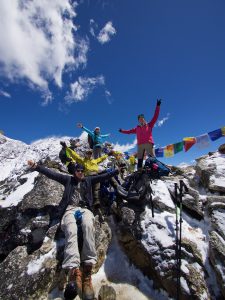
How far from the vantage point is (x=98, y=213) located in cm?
796

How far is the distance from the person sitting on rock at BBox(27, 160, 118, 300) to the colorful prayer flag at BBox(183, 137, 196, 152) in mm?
9922

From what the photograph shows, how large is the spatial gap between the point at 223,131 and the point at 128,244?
11.2 meters

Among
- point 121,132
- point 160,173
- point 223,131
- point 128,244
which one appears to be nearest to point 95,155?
point 121,132

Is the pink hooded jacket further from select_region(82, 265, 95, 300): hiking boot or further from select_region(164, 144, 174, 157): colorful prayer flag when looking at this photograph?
select_region(82, 265, 95, 300): hiking boot

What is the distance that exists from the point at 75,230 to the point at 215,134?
1287 cm

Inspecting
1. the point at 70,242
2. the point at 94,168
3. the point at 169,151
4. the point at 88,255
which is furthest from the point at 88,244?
the point at 169,151

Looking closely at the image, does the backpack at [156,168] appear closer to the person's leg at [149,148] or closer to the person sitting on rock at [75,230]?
the person's leg at [149,148]

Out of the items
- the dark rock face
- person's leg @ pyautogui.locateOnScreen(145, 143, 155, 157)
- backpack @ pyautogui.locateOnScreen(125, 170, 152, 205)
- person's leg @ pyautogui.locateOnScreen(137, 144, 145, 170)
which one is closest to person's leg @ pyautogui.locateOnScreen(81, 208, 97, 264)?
the dark rock face

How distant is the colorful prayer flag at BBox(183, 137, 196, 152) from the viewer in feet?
52.0

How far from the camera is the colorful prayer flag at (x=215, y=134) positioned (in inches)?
576

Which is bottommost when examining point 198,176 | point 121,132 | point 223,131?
point 198,176

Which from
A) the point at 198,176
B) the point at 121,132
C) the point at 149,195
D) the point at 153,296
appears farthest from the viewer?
the point at 121,132

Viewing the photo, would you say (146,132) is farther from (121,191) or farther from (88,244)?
(88,244)

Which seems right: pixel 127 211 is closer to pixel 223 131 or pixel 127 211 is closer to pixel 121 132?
pixel 121 132
